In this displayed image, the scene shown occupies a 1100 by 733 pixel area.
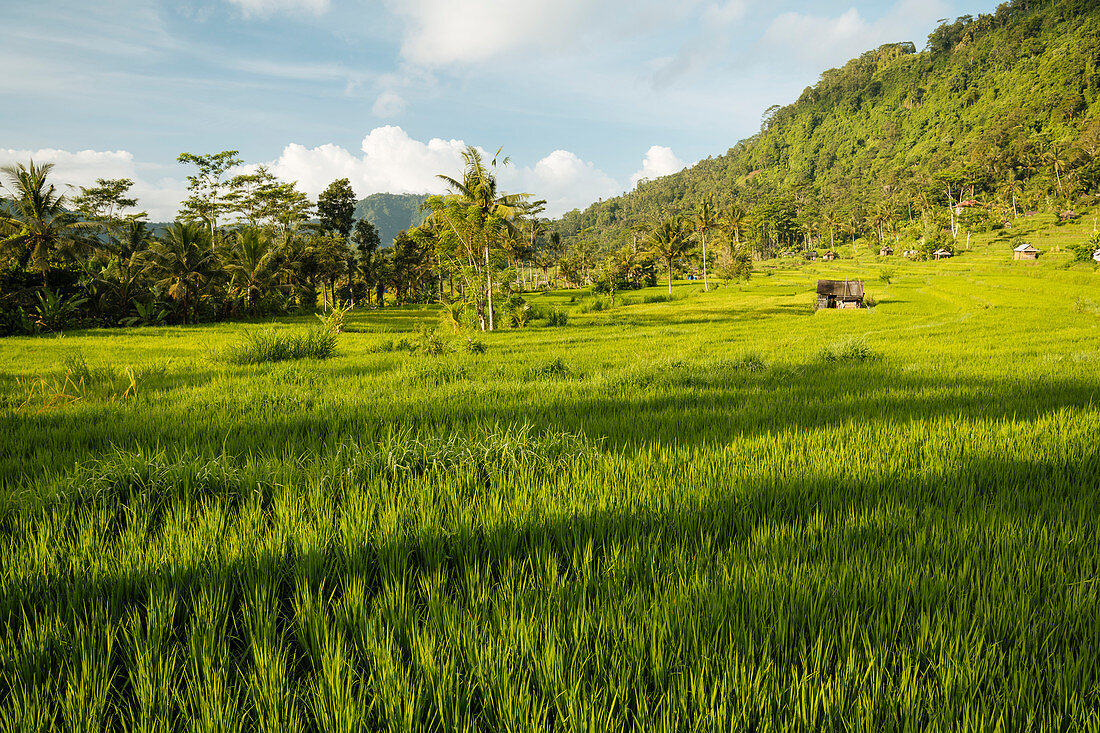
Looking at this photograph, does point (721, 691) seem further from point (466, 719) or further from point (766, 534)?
point (766, 534)

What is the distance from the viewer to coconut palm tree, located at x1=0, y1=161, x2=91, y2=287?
77.3 ft

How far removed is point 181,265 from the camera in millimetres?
27484

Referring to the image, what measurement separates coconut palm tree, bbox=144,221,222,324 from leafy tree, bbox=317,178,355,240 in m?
22.7

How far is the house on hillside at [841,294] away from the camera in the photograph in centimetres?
3434

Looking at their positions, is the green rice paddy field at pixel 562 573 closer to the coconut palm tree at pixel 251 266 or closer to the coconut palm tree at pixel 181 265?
the coconut palm tree at pixel 181 265

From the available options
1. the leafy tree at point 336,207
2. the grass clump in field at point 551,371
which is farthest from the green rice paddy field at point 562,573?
the leafy tree at point 336,207

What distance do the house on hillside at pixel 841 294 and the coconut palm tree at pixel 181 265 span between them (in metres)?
40.3

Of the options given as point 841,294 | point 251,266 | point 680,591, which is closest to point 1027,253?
point 841,294

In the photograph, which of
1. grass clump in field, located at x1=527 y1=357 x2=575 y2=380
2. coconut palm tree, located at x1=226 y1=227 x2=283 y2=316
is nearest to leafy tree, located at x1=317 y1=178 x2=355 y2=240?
coconut palm tree, located at x1=226 y1=227 x2=283 y2=316

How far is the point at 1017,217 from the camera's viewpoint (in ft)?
270

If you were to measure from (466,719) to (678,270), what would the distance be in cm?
9970

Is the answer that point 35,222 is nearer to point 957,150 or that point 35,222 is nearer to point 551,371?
point 551,371

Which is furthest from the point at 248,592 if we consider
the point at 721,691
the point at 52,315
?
the point at 52,315

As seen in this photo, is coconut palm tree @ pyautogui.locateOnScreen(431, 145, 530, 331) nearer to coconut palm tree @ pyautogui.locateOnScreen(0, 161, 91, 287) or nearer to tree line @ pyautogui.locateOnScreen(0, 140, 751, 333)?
tree line @ pyautogui.locateOnScreen(0, 140, 751, 333)
